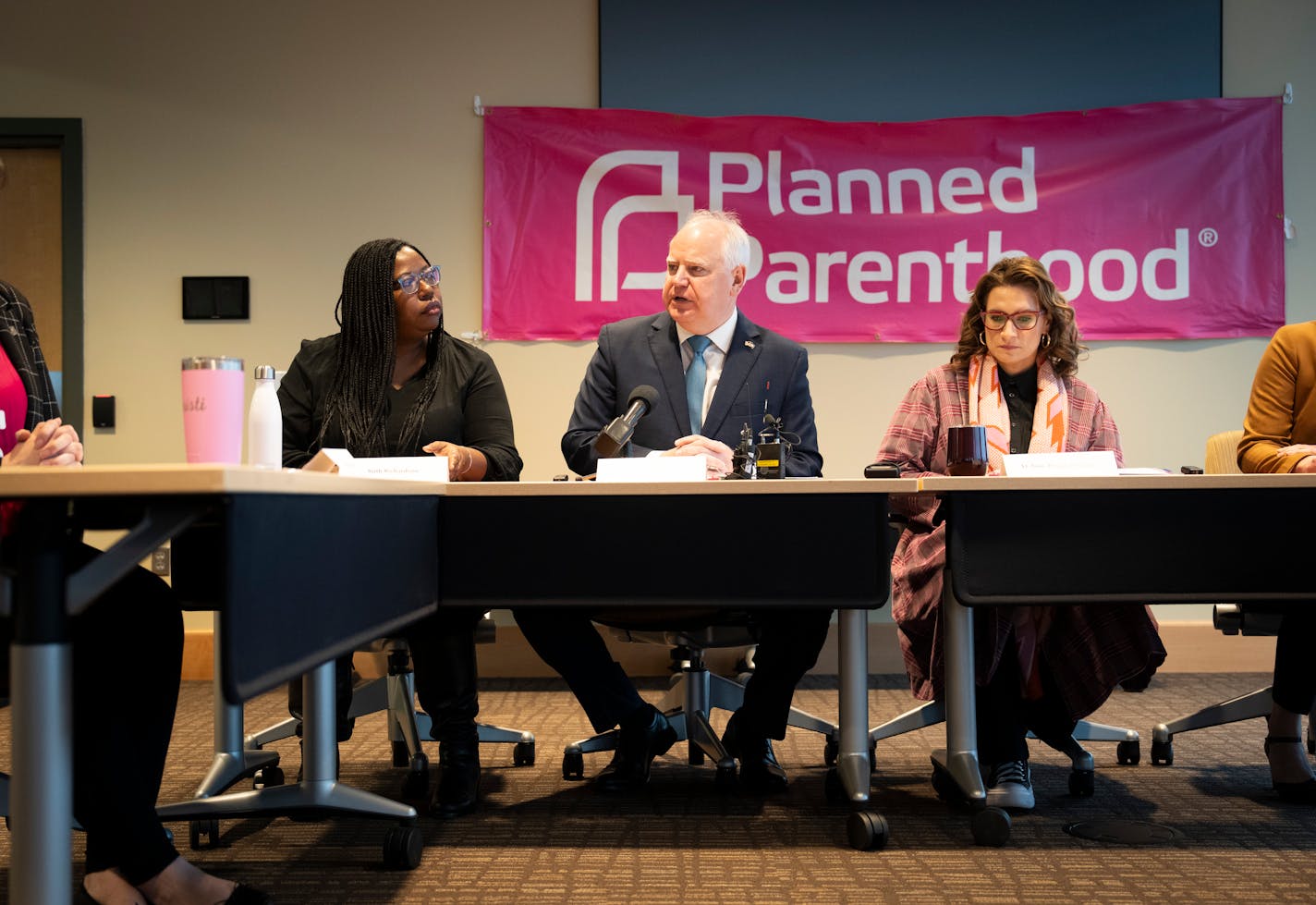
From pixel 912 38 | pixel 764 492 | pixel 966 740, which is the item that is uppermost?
pixel 912 38

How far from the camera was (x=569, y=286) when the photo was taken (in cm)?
421

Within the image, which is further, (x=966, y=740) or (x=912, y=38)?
(x=912, y=38)

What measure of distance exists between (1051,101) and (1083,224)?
0.47 metres

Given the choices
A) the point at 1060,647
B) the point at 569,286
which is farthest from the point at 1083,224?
the point at 1060,647

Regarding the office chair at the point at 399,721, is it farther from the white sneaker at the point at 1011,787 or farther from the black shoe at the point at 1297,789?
the black shoe at the point at 1297,789

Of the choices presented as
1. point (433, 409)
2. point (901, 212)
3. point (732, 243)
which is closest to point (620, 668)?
point (433, 409)

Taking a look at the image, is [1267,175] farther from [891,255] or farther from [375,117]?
[375,117]

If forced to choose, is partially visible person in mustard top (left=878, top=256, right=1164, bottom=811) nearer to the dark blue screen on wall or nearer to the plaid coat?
the plaid coat

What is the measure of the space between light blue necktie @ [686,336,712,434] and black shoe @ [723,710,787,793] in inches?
30.1

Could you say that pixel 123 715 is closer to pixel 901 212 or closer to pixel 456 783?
pixel 456 783

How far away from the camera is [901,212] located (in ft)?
13.8

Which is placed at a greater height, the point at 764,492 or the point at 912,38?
Result: the point at 912,38

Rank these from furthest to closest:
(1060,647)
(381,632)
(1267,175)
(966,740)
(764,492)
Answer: (1267,175)
(1060,647)
(966,740)
(764,492)
(381,632)

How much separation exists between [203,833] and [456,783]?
485 millimetres
